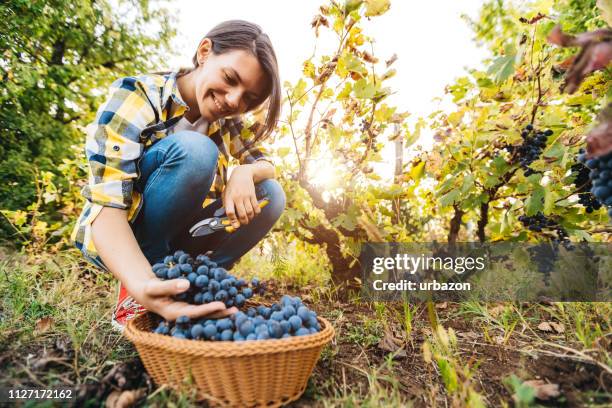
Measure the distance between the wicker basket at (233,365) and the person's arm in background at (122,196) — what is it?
11cm

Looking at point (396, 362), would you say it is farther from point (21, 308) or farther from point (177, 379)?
point (21, 308)

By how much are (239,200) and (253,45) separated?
0.63m

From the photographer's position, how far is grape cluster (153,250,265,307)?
107 centimetres

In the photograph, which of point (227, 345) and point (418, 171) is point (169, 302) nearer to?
point (227, 345)

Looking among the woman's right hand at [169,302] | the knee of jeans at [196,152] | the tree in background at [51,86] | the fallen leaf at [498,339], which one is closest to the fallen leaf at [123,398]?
the woman's right hand at [169,302]

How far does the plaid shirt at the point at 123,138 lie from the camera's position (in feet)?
3.87

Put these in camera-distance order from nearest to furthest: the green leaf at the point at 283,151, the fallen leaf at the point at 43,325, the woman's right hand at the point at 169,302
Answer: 1. the woman's right hand at the point at 169,302
2. the fallen leaf at the point at 43,325
3. the green leaf at the point at 283,151

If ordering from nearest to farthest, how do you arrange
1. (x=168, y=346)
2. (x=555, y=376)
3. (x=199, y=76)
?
(x=168, y=346) → (x=555, y=376) → (x=199, y=76)

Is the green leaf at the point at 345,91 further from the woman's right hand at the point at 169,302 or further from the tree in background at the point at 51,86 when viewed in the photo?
the tree in background at the point at 51,86

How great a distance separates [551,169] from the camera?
1.47 meters

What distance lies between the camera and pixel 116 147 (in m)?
1.21

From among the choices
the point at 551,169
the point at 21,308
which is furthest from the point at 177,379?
the point at 551,169

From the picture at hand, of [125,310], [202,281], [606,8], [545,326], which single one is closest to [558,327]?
[545,326]

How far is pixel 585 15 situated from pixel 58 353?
27.4 feet
